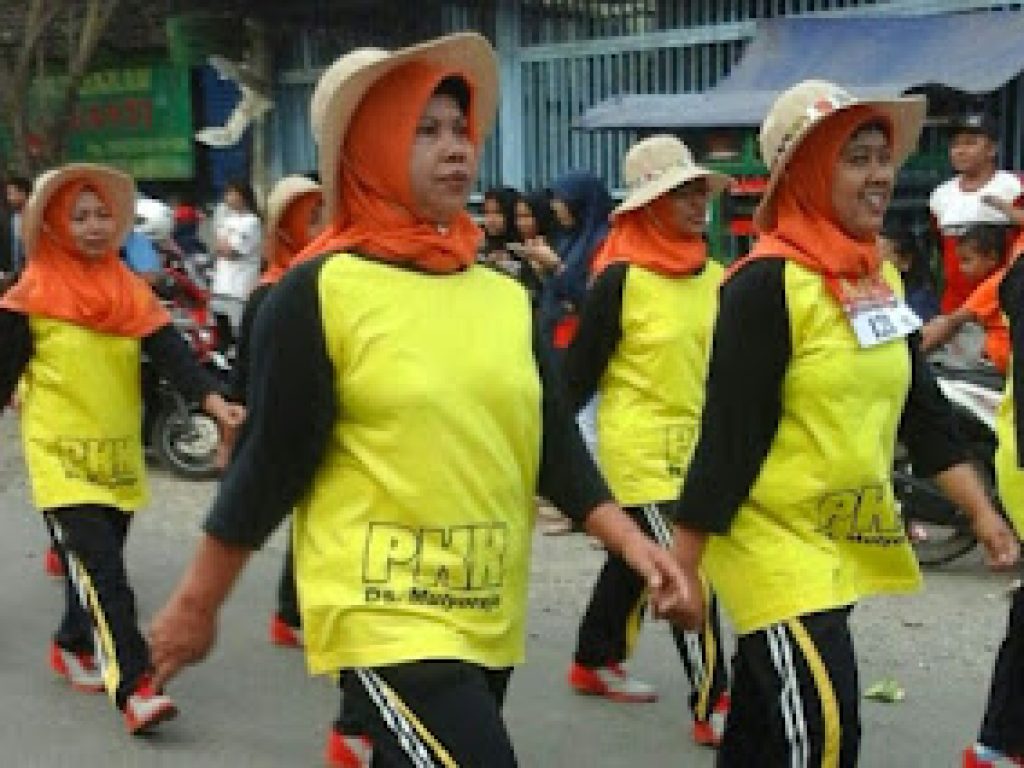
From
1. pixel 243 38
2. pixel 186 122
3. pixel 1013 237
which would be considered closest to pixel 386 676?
pixel 1013 237

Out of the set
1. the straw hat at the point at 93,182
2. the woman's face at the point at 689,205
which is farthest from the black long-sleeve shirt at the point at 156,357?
the woman's face at the point at 689,205

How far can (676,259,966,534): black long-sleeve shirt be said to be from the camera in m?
3.04

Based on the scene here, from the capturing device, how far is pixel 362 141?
269 cm

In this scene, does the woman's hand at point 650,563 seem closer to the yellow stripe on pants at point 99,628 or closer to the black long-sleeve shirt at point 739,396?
the black long-sleeve shirt at point 739,396

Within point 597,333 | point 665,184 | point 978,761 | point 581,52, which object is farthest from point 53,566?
point 581,52

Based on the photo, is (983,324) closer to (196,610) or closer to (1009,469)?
(1009,469)

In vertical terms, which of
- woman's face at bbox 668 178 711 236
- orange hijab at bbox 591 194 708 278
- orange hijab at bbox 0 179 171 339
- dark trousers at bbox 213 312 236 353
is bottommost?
dark trousers at bbox 213 312 236 353

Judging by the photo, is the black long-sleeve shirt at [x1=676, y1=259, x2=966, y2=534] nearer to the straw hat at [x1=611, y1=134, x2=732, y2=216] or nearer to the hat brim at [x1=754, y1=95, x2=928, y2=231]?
the hat brim at [x1=754, y1=95, x2=928, y2=231]

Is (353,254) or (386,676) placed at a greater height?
(353,254)

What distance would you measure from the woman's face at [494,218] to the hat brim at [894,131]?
17.2ft

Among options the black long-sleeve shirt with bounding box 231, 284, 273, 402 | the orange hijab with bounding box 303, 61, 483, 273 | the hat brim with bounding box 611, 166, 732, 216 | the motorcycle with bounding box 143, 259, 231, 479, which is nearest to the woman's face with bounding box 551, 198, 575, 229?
the motorcycle with bounding box 143, 259, 231, 479

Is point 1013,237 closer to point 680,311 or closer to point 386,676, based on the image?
point 680,311

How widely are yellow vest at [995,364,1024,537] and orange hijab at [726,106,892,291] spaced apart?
848 mm

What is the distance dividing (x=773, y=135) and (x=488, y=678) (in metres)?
1.29
